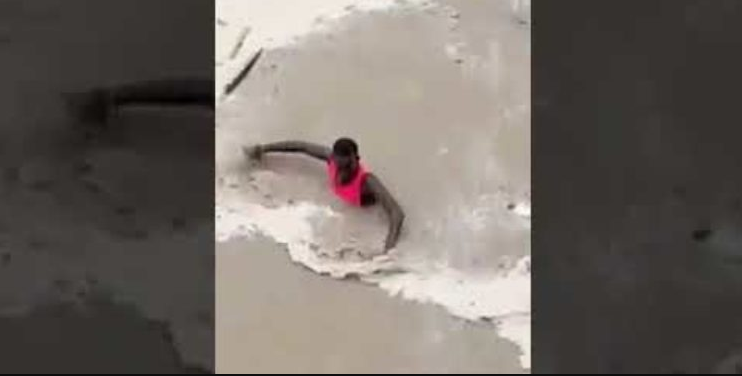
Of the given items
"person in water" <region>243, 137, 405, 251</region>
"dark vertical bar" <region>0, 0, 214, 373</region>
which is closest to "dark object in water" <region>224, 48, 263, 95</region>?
"dark vertical bar" <region>0, 0, 214, 373</region>

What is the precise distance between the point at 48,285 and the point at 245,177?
0.81 ft

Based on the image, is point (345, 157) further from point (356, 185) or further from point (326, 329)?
point (326, 329)

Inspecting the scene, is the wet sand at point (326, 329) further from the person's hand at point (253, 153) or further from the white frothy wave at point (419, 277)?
the person's hand at point (253, 153)

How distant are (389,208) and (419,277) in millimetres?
86

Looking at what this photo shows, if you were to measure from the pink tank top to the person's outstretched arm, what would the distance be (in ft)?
0.06

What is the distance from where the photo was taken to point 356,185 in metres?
1.80
